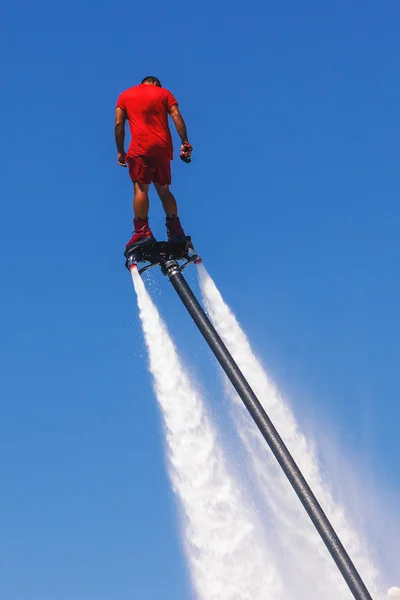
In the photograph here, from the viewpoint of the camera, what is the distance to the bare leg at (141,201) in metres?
12.1

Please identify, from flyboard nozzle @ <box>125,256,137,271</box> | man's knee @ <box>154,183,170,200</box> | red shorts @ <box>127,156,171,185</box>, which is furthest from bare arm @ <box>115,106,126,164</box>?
flyboard nozzle @ <box>125,256,137,271</box>

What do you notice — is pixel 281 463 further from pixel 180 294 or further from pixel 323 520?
pixel 180 294

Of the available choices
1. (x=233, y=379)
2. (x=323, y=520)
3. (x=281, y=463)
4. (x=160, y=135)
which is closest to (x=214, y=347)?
(x=233, y=379)

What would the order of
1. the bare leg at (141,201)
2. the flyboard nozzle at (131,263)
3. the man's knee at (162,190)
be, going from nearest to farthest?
the flyboard nozzle at (131,263) → the bare leg at (141,201) → the man's knee at (162,190)

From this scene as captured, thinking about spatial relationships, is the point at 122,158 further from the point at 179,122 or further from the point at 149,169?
the point at 179,122

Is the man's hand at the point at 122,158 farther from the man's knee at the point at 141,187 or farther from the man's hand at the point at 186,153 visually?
the man's hand at the point at 186,153

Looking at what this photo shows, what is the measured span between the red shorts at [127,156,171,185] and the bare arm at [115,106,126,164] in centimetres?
35

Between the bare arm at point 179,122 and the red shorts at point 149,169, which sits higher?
the bare arm at point 179,122

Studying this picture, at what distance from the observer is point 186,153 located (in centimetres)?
1202

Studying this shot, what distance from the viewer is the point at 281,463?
980 cm

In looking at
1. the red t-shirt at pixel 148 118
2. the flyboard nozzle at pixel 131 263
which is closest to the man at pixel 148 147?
the red t-shirt at pixel 148 118

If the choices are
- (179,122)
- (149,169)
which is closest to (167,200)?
(149,169)

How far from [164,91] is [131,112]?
640 mm

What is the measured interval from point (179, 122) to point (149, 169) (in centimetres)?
89
